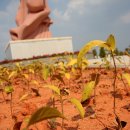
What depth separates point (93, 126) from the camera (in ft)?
5.19

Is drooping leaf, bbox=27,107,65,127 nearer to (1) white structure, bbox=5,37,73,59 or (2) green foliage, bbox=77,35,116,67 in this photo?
(2) green foliage, bbox=77,35,116,67

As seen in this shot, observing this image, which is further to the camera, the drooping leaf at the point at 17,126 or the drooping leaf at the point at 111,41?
the drooping leaf at the point at 17,126

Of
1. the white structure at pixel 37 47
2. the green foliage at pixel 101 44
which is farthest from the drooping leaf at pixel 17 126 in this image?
the white structure at pixel 37 47

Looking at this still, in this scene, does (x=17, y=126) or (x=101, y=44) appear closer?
(x=101, y=44)

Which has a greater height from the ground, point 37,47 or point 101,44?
point 37,47

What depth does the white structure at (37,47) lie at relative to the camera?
52.9 ft

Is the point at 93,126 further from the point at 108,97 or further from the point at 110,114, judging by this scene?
the point at 108,97

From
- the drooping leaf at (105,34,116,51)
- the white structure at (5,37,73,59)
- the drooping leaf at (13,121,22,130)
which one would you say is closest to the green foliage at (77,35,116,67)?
the drooping leaf at (105,34,116,51)

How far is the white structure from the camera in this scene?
1611cm

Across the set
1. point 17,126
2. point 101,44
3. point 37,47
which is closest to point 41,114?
point 101,44

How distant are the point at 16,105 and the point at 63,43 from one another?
15.0 metres

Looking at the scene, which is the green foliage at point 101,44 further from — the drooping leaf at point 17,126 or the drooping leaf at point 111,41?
the drooping leaf at point 17,126

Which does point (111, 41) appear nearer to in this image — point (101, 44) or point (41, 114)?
point (101, 44)

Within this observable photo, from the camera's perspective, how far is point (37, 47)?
16.7 meters
